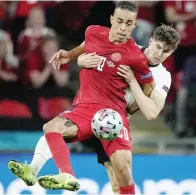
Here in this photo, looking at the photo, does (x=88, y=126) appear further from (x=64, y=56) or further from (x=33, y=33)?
(x=33, y=33)

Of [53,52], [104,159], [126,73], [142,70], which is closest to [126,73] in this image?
[126,73]

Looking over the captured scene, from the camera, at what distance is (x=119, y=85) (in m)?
7.82

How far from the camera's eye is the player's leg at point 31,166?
7.47m

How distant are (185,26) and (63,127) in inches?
176

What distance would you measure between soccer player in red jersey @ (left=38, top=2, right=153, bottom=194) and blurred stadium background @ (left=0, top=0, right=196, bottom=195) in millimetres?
1649

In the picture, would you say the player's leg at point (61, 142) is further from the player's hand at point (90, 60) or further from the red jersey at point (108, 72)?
the player's hand at point (90, 60)

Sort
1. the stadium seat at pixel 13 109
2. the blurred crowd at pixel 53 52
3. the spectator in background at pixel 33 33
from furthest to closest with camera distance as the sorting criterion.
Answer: the spectator in background at pixel 33 33 → the blurred crowd at pixel 53 52 → the stadium seat at pixel 13 109

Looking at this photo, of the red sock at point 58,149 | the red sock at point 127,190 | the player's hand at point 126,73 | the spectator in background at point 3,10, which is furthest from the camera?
the spectator in background at point 3,10

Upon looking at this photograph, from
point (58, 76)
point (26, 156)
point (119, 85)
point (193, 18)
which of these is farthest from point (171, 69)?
point (119, 85)

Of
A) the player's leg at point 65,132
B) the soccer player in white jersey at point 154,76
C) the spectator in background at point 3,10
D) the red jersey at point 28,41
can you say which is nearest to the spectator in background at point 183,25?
the red jersey at point 28,41

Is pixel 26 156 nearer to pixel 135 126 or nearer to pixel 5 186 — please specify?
pixel 5 186

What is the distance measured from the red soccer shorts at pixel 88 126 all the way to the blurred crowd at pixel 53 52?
2583 millimetres

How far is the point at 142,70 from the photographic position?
25.3ft

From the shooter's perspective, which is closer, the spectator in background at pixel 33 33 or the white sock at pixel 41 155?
the white sock at pixel 41 155
